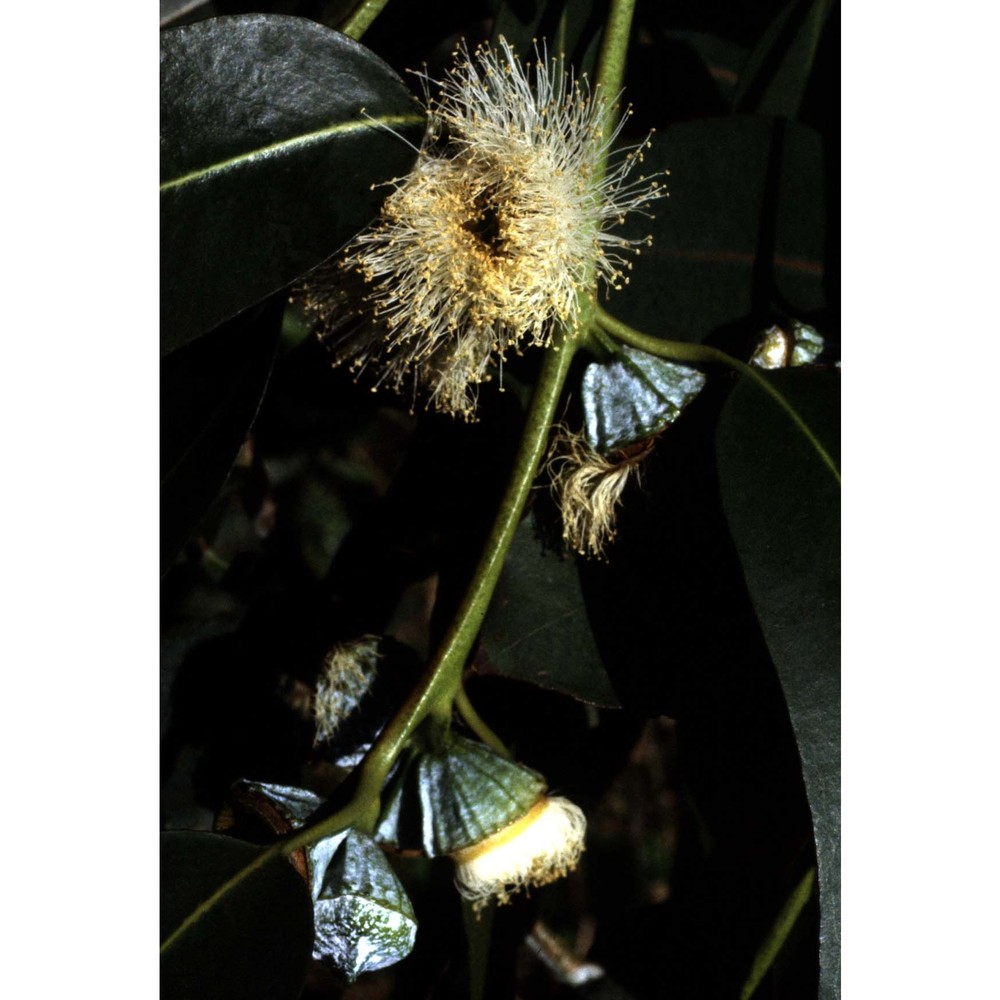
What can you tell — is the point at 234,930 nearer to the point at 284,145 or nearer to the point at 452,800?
the point at 452,800

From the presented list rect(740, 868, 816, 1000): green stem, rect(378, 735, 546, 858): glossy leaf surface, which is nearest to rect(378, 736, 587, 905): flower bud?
rect(378, 735, 546, 858): glossy leaf surface

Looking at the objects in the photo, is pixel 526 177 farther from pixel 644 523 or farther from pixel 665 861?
pixel 665 861

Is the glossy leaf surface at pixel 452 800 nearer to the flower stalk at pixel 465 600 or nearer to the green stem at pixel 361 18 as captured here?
the flower stalk at pixel 465 600

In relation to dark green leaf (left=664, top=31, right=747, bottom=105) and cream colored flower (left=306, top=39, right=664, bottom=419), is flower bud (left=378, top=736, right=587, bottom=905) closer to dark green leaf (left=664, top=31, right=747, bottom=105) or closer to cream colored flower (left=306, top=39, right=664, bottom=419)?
cream colored flower (left=306, top=39, right=664, bottom=419)

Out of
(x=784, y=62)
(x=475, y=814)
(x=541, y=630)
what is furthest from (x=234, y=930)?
(x=784, y=62)

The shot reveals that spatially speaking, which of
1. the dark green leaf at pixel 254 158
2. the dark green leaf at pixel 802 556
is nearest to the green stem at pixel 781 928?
the dark green leaf at pixel 802 556
